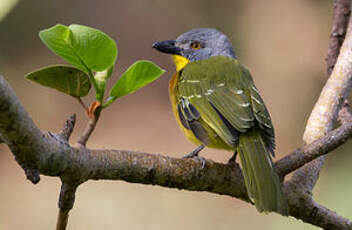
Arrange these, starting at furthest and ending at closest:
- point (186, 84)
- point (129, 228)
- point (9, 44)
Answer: point (9, 44) < point (129, 228) < point (186, 84)

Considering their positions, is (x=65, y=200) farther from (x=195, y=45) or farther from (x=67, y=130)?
(x=195, y=45)

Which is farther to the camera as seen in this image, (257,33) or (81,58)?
(257,33)

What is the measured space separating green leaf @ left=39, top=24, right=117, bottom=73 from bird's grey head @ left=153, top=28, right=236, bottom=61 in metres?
2.34

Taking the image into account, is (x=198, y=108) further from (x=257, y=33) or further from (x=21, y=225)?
(x=257, y=33)

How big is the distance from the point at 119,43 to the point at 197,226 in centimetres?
310

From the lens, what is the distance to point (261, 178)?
2584 mm

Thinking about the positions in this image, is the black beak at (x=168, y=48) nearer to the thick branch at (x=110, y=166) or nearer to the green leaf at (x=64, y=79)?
the thick branch at (x=110, y=166)

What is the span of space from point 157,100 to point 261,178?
4835mm

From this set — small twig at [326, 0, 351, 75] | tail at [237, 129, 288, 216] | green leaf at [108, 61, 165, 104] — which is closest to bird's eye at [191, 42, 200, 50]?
small twig at [326, 0, 351, 75]

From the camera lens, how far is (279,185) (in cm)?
257

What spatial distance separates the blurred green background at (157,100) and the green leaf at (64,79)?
11.9ft

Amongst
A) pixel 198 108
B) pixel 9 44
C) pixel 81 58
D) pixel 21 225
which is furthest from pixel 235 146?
pixel 9 44

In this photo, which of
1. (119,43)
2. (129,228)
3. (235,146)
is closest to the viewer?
(235,146)

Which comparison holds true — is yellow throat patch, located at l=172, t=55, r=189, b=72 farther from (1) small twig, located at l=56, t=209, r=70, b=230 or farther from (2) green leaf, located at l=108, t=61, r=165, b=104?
(1) small twig, located at l=56, t=209, r=70, b=230
